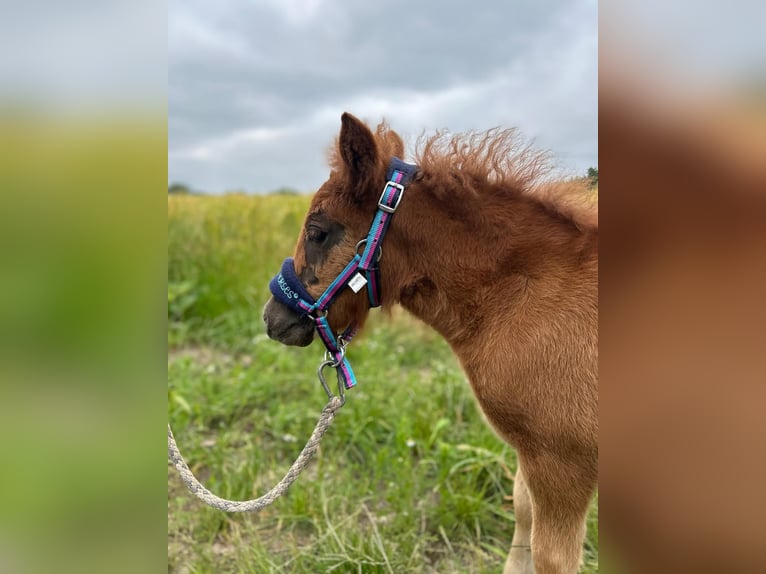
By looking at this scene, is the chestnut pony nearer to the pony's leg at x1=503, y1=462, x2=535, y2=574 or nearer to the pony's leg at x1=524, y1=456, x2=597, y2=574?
the pony's leg at x1=524, y1=456, x2=597, y2=574

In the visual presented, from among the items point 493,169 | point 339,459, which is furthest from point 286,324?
point 339,459

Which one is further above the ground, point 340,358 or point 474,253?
point 474,253

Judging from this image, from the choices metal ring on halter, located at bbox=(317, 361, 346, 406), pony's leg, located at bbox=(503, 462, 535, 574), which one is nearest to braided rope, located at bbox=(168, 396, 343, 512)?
metal ring on halter, located at bbox=(317, 361, 346, 406)

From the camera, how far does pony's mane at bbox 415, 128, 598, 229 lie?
216 cm

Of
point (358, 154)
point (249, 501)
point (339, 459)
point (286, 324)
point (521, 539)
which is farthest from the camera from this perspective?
point (339, 459)

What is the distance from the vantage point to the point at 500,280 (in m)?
2.10

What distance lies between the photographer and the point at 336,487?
337 centimetres

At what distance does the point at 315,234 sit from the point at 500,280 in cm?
80

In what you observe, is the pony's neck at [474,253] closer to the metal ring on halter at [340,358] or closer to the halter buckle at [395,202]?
the halter buckle at [395,202]

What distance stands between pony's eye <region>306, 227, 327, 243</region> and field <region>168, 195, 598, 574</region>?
0.59m

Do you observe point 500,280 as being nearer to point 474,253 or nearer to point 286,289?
point 474,253
